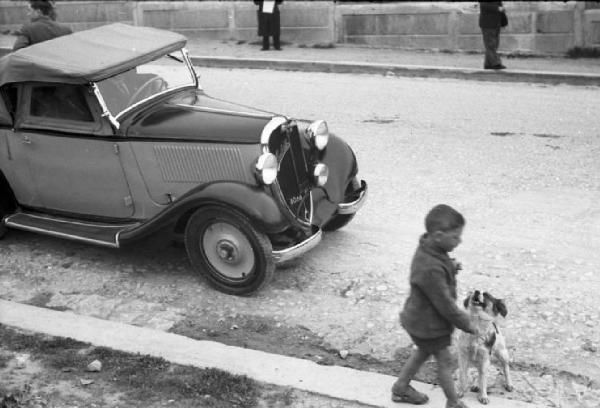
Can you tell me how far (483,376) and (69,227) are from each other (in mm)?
3664

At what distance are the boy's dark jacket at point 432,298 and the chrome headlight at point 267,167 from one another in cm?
178

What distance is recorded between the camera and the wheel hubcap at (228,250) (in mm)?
6000

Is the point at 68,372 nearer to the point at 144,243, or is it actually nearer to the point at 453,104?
the point at 144,243

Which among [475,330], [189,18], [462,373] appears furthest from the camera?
[189,18]

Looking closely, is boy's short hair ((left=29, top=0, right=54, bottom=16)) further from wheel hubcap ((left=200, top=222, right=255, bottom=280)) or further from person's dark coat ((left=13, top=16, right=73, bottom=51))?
wheel hubcap ((left=200, top=222, right=255, bottom=280))

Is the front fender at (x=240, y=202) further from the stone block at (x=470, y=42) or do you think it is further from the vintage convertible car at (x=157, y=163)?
the stone block at (x=470, y=42)

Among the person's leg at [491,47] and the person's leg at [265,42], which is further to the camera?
the person's leg at [265,42]

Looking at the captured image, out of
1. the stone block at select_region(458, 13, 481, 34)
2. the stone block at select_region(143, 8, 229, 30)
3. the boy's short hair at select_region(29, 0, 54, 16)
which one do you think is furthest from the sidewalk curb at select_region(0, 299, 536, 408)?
the stone block at select_region(143, 8, 229, 30)

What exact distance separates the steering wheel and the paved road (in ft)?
4.08

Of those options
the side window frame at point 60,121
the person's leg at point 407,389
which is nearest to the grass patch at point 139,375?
the person's leg at point 407,389

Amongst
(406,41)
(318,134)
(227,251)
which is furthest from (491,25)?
(227,251)

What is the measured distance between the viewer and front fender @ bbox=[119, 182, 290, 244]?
230 inches

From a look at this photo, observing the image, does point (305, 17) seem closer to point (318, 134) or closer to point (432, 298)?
point (318, 134)

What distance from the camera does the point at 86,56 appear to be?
262 inches
